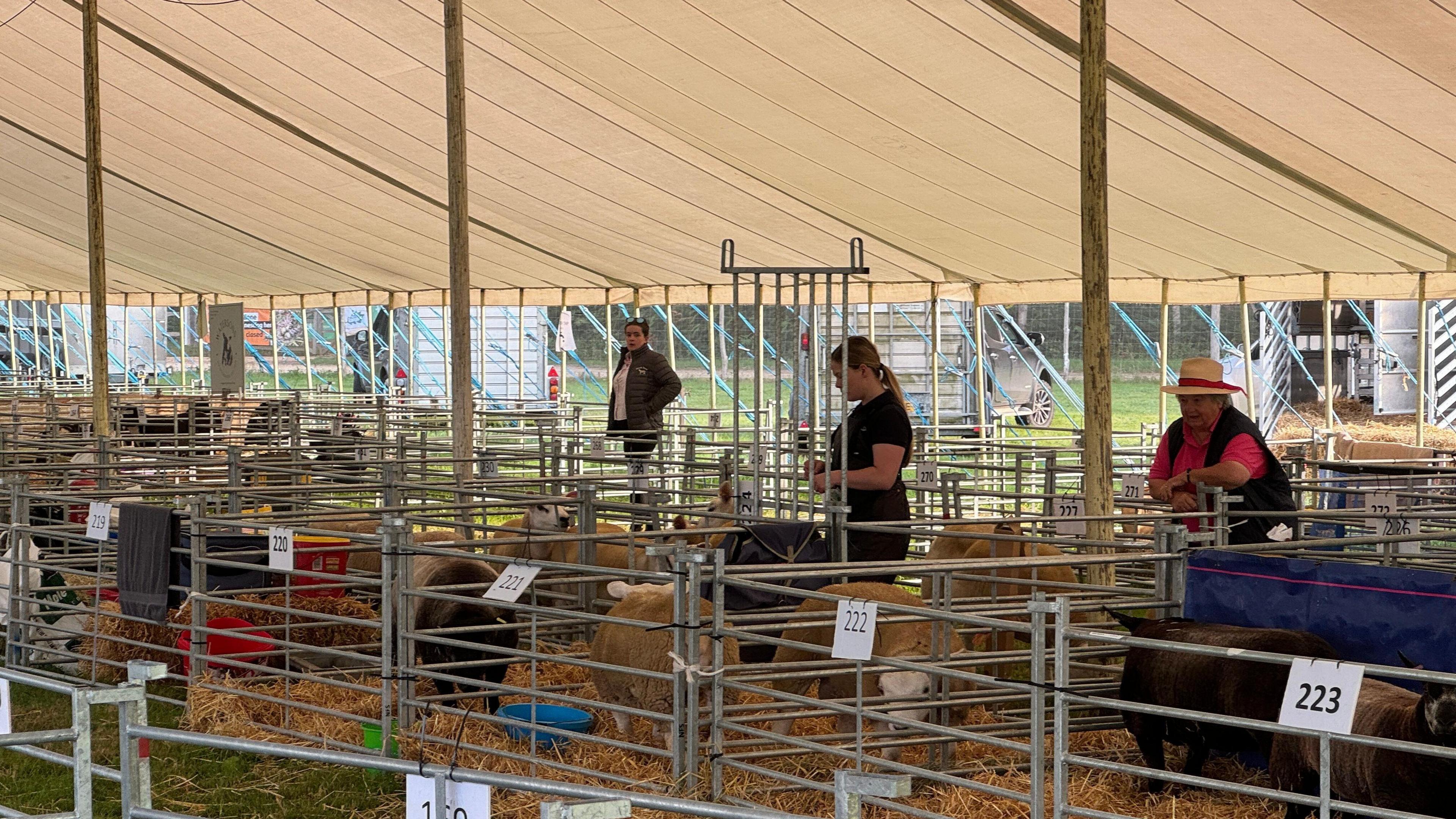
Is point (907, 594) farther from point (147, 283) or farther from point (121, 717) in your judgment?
point (147, 283)

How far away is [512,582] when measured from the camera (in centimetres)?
491

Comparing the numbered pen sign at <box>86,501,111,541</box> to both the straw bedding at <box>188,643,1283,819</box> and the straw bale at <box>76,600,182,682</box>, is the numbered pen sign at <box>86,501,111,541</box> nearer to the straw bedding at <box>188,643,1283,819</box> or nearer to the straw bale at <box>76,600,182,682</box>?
the straw bale at <box>76,600,182,682</box>

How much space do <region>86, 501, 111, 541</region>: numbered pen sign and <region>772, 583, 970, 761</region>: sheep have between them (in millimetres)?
3033

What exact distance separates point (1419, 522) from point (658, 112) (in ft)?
20.1

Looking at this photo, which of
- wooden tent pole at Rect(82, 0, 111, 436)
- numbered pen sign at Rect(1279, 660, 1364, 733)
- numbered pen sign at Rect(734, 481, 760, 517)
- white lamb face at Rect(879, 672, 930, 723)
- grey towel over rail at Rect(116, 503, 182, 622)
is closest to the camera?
numbered pen sign at Rect(1279, 660, 1364, 733)

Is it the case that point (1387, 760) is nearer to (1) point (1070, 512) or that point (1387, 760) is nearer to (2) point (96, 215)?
(1) point (1070, 512)

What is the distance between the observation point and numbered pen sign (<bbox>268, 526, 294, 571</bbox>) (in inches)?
227

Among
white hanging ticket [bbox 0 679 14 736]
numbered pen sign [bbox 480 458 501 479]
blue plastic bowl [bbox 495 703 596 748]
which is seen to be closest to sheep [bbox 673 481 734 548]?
blue plastic bowl [bbox 495 703 596 748]

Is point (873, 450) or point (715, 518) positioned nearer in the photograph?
point (873, 450)

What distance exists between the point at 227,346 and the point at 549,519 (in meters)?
5.53

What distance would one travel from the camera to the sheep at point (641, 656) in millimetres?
5152

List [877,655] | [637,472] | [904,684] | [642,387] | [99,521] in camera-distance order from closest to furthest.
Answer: [904,684]
[877,655]
[99,521]
[637,472]
[642,387]

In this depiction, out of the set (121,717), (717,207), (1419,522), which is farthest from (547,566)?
(717,207)

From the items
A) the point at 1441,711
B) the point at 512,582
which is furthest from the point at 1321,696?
the point at 512,582
